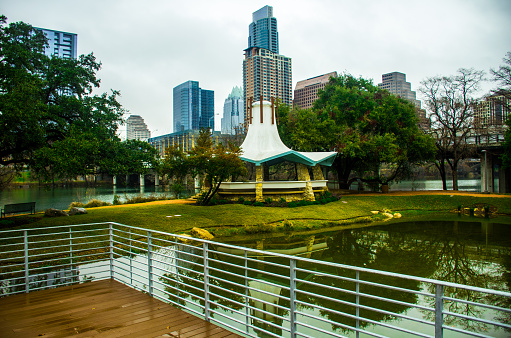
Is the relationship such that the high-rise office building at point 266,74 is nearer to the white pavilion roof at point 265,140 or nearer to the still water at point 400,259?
the white pavilion roof at point 265,140

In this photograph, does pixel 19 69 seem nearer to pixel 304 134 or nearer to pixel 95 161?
pixel 95 161

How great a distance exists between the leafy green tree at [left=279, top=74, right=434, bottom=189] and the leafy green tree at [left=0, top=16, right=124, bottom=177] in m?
19.8

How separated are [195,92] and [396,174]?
149 metres

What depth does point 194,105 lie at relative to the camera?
17788 cm

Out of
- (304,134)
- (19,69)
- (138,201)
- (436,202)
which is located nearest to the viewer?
(19,69)

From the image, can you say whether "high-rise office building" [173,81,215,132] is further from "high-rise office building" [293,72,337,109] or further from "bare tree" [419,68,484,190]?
"bare tree" [419,68,484,190]

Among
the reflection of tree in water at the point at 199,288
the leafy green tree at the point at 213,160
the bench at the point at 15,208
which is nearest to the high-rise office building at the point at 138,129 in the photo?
the leafy green tree at the point at 213,160

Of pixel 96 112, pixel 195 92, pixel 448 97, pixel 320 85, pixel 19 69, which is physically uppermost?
pixel 195 92

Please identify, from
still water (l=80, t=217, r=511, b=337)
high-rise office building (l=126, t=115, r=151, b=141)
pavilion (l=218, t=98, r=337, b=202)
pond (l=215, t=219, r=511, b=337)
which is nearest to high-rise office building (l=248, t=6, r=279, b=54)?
high-rise office building (l=126, t=115, r=151, b=141)

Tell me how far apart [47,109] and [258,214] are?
12200 mm

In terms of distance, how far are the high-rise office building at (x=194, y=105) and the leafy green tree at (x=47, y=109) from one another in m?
150

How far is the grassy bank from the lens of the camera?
1692 cm

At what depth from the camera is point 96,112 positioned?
17562 mm

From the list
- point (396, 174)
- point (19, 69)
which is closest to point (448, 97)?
point (396, 174)
